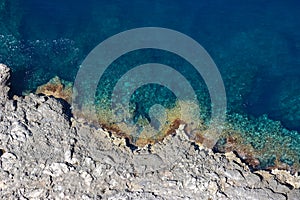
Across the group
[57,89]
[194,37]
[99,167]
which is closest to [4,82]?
[57,89]

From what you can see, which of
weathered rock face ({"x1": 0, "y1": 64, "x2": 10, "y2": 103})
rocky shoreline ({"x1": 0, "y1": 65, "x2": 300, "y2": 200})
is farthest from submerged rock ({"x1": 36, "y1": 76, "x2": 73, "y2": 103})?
rocky shoreline ({"x1": 0, "y1": 65, "x2": 300, "y2": 200})

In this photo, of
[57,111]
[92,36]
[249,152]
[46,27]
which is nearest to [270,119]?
[249,152]

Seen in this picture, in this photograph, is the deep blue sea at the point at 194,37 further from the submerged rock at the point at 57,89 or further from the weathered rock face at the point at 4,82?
the weathered rock face at the point at 4,82

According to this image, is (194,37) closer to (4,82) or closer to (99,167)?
(4,82)

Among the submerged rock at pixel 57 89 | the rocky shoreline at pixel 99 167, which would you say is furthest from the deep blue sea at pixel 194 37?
the rocky shoreline at pixel 99 167

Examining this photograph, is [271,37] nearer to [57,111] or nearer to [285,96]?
[285,96]

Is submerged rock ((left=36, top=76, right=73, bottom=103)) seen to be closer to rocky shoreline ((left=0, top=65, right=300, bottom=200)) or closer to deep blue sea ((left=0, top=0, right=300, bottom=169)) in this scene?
deep blue sea ((left=0, top=0, right=300, bottom=169))
